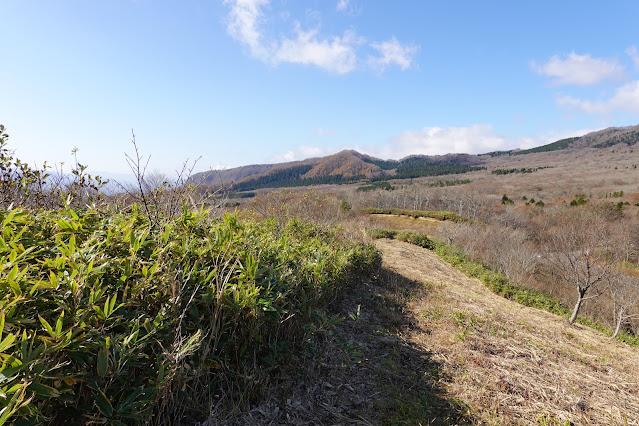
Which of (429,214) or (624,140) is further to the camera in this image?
(624,140)

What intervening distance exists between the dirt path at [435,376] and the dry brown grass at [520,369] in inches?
0.6

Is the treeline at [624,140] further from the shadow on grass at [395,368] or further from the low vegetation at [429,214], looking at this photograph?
the shadow on grass at [395,368]

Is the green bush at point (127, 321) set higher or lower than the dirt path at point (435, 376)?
higher

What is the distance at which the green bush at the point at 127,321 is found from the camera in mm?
1172

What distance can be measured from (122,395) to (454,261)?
16.1m

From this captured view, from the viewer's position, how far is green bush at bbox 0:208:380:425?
1172 mm

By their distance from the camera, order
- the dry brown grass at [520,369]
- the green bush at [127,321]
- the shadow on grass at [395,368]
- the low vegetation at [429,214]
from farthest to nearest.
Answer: the low vegetation at [429,214], the dry brown grass at [520,369], the shadow on grass at [395,368], the green bush at [127,321]

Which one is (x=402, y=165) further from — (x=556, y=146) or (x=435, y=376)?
(x=435, y=376)

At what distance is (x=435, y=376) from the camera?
3281 millimetres

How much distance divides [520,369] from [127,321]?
4.57 meters

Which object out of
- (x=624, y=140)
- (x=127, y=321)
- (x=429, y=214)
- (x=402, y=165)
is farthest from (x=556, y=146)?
(x=127, y=321)

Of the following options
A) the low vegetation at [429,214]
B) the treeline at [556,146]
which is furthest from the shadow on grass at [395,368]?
the treeline at [556,146]

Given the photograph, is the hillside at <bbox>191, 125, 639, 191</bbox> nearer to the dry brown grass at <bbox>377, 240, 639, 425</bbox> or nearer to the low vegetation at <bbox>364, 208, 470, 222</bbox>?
the low vegetation at <bbox>364, 208, 470, 222</bbox>

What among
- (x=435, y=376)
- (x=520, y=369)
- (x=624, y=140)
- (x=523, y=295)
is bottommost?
(x=523, y=295)
